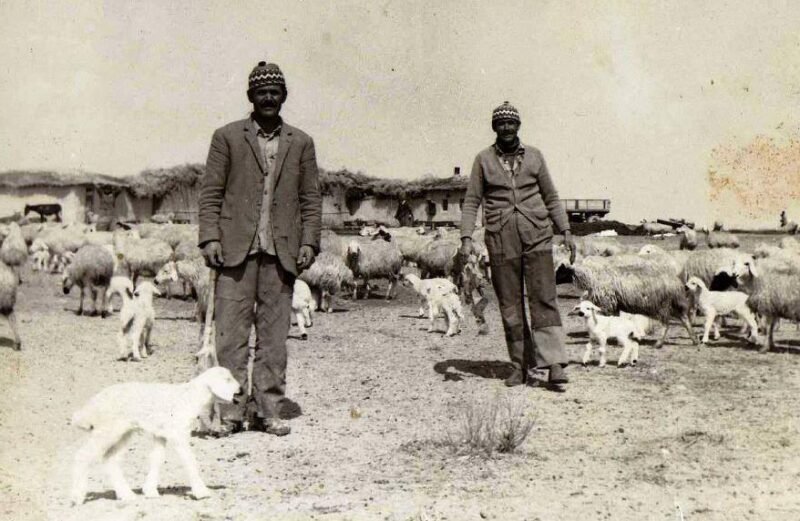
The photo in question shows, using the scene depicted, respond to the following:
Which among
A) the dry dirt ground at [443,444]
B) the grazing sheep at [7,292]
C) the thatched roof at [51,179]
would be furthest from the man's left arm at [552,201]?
the thatched roof at [51,179]

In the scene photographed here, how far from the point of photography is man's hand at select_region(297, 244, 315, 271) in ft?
18.4

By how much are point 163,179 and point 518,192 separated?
3473cm

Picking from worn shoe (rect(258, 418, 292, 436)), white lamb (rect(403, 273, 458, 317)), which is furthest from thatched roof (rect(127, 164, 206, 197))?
worn shoe (rect(258, 418, 292, 436))

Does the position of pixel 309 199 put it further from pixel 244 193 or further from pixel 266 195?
pixel 244 193

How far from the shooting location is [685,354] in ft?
31.0

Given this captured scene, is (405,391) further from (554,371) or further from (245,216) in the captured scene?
(245,216)

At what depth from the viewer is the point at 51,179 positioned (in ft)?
125

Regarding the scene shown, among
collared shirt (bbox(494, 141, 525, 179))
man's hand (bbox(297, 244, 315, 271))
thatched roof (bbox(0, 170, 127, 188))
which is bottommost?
man's hand (bbox(297, 244, 315, 271))

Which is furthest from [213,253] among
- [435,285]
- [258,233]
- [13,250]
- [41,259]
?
[41,259]

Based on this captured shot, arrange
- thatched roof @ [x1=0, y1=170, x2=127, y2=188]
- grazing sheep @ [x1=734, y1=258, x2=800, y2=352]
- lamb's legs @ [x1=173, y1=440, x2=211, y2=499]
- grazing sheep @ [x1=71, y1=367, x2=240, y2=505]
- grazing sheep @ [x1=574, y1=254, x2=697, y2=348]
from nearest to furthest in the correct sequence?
1. grazing sheep @ [x1=71, y1=367, x2=240, y2=505]
2. lamb's legs @ [x1=173, y1=440, x2=211, y2=499]
3. grazing sheep @ [x1=734, y1=258, x2=800, y2=352]
4. grazing sheep @ [x1=574, y1=254, x2=697, y2=348]
5. thatched roof @ [x1=0, y1=170, x2=127, y2=188]

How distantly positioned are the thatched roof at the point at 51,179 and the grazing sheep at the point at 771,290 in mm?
34466

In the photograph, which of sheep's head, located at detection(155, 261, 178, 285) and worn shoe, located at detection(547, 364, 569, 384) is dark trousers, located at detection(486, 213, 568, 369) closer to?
worn shoe, located at detection(547, 364, 569, 384)

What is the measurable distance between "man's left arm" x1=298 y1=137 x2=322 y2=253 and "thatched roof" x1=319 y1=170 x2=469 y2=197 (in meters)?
32.6

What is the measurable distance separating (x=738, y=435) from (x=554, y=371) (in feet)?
6.25
